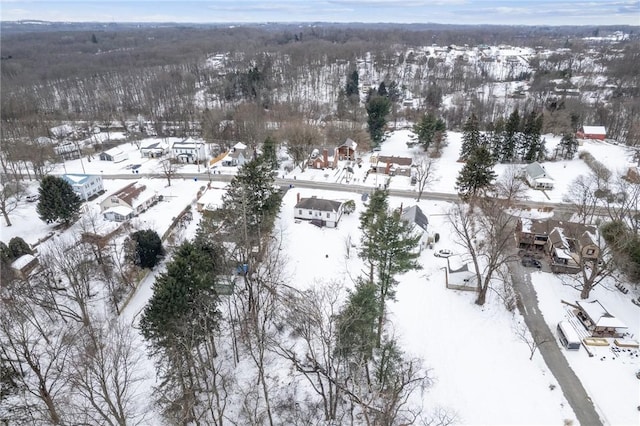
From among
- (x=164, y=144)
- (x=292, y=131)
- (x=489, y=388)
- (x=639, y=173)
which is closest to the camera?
(x=489, y=388)

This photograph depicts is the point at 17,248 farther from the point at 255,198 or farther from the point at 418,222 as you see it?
the point at 418,222

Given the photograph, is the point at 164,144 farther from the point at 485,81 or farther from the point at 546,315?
the point at 485,81

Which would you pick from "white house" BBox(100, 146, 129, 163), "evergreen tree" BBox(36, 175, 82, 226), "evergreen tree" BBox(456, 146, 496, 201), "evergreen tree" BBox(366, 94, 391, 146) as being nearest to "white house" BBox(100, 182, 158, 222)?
"evergreen tree" BBox(36, 175, 82, 226)

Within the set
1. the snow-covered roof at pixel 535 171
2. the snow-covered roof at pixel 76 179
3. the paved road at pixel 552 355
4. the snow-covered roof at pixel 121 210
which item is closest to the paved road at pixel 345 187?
the snow-covered roof at pixel 535 171

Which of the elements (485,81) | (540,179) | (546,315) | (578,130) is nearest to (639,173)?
(540,179)

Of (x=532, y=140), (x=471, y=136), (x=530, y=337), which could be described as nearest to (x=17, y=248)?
(x=530, y=337)

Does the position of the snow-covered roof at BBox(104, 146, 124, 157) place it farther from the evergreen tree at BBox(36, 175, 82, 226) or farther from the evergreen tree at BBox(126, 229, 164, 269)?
the evergreen tree at BBox(126, 229, 164, 269)
